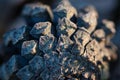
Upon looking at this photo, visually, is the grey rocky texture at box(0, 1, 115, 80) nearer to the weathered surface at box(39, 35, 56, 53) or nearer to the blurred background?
the weathered surface at box(39, 35, 56, 53)

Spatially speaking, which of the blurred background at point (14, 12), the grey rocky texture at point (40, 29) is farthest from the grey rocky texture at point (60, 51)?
the blurred background at point (14, 12)

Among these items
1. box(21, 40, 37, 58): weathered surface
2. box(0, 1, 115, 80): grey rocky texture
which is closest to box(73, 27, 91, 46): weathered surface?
box(0, 1, 115, 80): grey rocky texture

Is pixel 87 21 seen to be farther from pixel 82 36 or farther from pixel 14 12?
pixel 14 12

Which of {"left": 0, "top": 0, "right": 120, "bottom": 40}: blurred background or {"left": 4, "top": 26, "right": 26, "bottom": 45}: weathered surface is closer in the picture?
{"left": 4, "top": 26, "right": 26, "bottom": 45}: weathered surface

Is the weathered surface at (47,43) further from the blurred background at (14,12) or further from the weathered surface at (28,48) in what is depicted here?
the blurred background at (14,12)

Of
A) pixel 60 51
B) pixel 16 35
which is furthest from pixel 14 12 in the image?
pixel 60 51

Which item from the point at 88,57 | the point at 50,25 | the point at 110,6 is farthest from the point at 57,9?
the point at 110,6

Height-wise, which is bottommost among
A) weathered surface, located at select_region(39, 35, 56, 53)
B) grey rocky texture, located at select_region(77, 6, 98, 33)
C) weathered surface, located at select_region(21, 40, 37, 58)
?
weathered surface, located at select_region(21, 40, 37, 58)

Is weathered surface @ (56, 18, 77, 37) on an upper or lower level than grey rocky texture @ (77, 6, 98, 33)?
lower

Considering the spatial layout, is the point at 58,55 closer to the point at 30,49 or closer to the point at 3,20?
the point at 30,49
